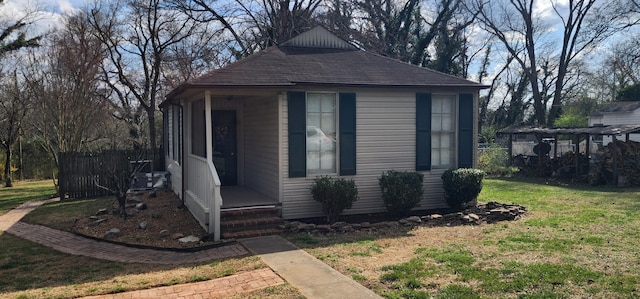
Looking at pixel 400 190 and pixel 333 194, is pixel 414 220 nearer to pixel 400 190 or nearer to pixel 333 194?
pixel 400 190

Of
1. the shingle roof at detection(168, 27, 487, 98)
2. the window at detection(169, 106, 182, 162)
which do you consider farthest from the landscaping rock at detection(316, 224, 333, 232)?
the window at detection(169, 106, 182, 162)

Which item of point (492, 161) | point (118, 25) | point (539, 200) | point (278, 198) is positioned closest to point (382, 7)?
point (492, 161)

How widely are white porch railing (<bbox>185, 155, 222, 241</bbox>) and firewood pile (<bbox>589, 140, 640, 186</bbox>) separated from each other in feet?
42.4

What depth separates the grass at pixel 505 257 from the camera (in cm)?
509

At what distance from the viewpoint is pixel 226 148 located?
38.8 ft

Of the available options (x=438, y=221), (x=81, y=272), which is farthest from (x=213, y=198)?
(x=438, y=221)

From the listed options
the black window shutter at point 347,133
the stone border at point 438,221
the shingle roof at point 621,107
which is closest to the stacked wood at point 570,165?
the stone border at point 438,221

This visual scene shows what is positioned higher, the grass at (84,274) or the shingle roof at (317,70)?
the shingle roof at (317,70)

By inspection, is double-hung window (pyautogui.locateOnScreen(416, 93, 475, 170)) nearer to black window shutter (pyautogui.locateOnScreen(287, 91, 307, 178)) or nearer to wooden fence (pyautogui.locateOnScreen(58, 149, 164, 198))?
black window shutter (pyautogui.locateOnScreen(287, 91, 307, 178))

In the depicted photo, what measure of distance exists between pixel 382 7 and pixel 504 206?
18014 millimetres

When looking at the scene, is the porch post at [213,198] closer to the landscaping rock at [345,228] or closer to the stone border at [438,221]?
the stone border at [438,221]

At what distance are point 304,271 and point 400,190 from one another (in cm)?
370

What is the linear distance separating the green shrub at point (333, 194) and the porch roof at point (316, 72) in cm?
188

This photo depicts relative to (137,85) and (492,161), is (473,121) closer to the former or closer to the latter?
(492,161)
